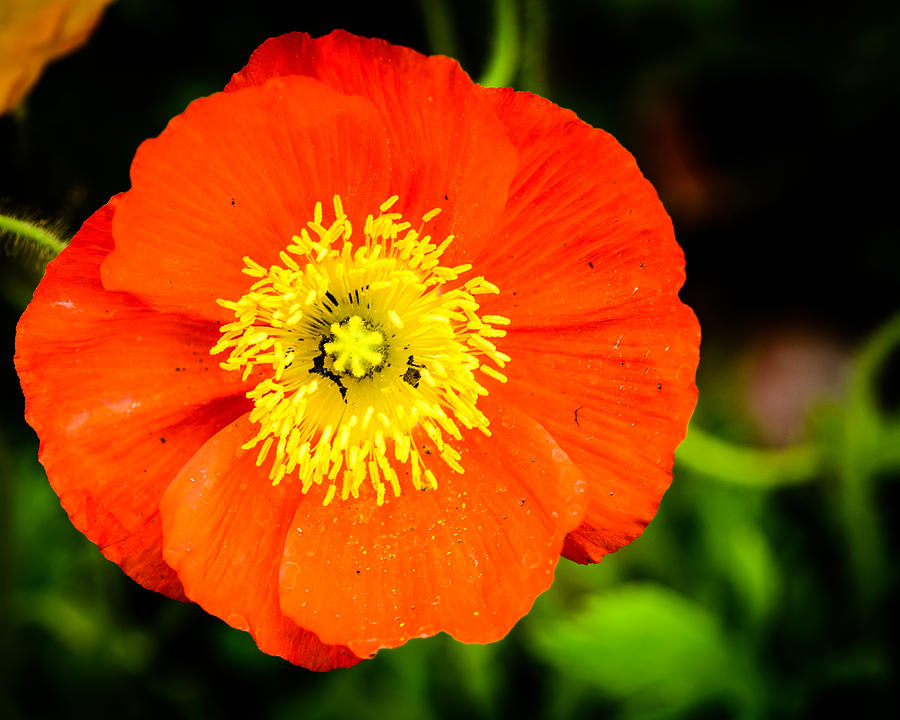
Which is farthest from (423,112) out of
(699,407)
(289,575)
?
(699,407)

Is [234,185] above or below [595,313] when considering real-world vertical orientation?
above

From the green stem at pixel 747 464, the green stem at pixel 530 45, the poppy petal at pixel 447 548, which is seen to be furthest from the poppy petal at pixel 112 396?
the green stem at pixel 747 464

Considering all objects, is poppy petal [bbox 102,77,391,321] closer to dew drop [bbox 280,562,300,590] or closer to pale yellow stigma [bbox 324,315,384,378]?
pale yellow stigma [bbox 324,315,384,378]

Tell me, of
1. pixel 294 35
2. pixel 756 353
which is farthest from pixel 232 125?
pixel 756 353

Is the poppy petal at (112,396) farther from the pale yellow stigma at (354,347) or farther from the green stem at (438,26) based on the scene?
the green stem at (438,26)

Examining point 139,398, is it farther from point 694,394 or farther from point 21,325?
point 694,394

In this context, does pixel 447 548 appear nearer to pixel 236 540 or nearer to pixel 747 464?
pixel 236 540

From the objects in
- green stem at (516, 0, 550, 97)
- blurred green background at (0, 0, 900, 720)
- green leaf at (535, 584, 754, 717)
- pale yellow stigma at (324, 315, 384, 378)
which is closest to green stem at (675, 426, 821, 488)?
blurred green background at (0, 0, 900, 720)
